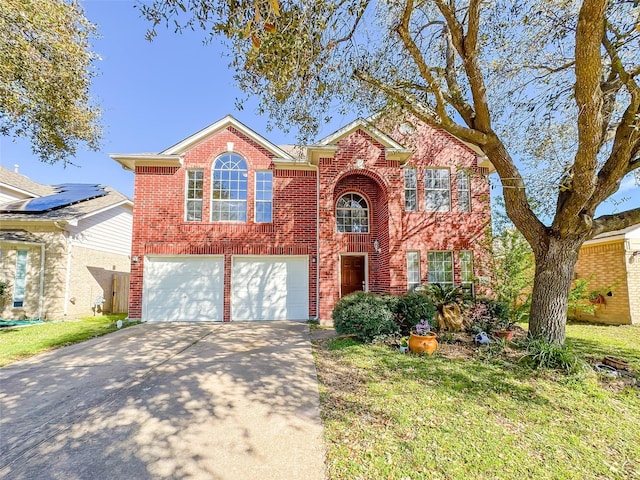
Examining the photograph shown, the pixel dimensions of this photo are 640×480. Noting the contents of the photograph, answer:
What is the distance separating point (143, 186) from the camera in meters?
10.6

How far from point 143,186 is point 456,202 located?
11.6m

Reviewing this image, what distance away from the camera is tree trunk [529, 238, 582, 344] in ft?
18.5

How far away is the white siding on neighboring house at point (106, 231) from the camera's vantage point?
443 inches

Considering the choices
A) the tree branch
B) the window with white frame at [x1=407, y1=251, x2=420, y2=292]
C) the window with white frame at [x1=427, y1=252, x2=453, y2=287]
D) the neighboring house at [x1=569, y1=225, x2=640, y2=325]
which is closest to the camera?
the tree branch

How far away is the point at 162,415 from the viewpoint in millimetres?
3641

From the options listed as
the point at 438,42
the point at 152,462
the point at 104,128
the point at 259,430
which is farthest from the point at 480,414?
the point at 104,128

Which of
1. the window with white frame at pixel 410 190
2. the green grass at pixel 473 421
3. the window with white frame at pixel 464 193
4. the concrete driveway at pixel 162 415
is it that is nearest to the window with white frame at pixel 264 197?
the window with white frame at pixel 410 190

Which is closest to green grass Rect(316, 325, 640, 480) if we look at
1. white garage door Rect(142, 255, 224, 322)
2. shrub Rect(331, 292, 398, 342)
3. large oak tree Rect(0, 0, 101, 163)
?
shrub Rect(331, 292, 398, 342)

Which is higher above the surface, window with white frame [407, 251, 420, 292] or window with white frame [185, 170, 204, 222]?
window with white frame [185, 170, 204, 222]

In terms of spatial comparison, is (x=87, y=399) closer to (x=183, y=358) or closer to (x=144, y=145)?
(x=183, y=358)

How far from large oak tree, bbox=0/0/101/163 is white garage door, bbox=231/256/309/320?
648cm

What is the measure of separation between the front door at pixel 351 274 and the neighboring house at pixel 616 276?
7932mm

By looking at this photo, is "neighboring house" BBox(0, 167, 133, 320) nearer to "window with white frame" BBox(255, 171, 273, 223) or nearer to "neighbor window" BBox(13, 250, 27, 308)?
"neighbor window" BBox(13, 250, 27, 308)

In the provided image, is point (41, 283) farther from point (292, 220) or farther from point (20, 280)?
point (292, 220)
